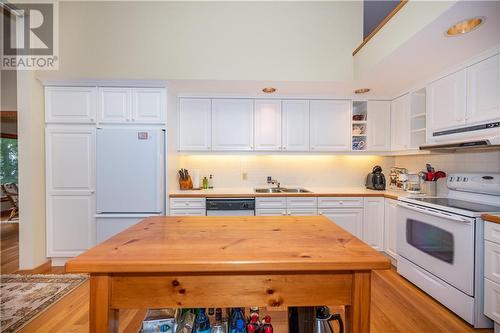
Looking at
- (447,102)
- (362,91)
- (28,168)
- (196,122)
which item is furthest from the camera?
(196,122)

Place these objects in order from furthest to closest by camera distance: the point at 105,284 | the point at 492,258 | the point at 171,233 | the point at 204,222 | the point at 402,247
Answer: the point at 402,247
the point at 492,258
the point at 204,222
the point at 171,233
the point at 105,284

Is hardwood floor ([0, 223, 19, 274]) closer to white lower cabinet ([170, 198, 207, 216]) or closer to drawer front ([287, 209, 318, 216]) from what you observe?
white lower cabinet ([170, 198, 207, 216])

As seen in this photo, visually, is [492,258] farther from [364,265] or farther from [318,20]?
[318,20]

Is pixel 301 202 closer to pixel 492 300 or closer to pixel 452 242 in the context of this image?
pixel 452 242

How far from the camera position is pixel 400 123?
Answer: 3.20 meters

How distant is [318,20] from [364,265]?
114 inches

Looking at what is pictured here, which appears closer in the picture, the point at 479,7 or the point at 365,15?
the point at 479,7

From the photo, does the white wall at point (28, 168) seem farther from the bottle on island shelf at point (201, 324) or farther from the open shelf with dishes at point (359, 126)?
the open shelf with dishes at point (359, 126)

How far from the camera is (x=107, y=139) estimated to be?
109 inches

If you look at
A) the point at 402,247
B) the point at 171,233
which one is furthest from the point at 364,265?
the point at 402,247

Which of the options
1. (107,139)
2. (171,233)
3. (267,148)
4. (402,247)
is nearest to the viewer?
(171,233)

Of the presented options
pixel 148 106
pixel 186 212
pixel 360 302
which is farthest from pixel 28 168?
pixel 360 302

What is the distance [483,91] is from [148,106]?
3.36 meters

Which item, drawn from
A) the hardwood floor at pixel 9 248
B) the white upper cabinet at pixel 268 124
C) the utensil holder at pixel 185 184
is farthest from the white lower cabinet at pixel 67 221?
the white upper cabinet at pixel 268 124
